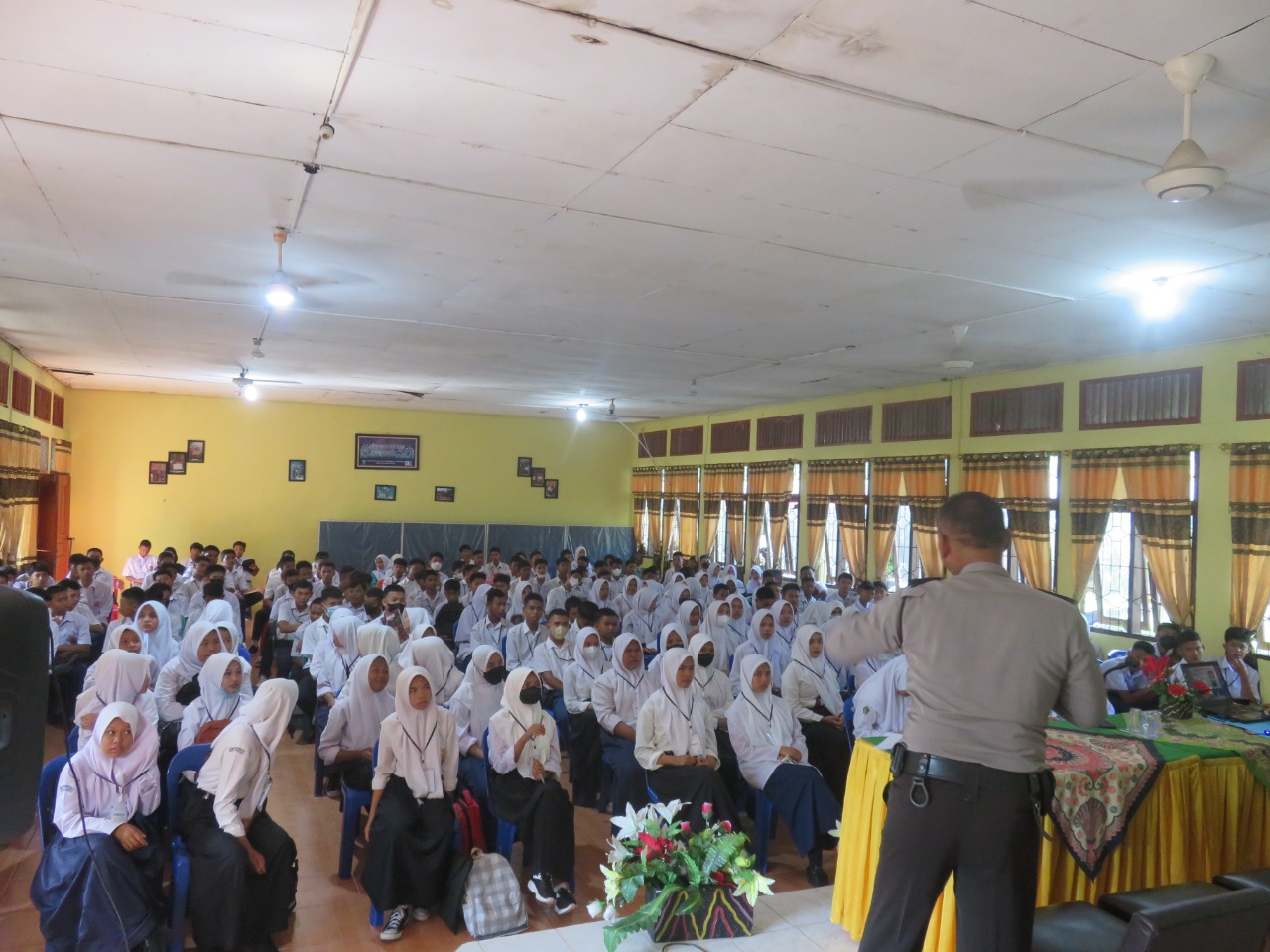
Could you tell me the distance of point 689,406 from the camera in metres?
12.8

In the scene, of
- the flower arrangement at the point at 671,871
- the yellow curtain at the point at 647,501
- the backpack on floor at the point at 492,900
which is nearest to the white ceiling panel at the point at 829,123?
the flower arrangement at the point at 671,871

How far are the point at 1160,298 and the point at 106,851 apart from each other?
5.97 m

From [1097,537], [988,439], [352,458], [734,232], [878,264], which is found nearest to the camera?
[734,232]

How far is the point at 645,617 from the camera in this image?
9367 millimetres

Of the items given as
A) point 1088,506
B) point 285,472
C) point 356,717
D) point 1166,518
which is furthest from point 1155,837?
point 285,472

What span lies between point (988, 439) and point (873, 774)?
20.0 feet

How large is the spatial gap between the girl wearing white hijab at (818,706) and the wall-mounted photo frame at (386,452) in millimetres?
9918

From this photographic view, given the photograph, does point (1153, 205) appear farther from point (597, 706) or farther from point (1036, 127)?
point (597, 706)

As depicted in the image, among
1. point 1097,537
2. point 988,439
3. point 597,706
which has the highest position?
point 988,439

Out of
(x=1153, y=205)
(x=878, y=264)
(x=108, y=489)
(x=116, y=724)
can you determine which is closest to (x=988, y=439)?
Result: (x=878, y=264)

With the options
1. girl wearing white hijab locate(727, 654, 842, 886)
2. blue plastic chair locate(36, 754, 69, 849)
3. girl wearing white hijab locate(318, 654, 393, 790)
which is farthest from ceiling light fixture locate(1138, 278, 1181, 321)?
blue plastic chair locate(36, 754, 69, 849)

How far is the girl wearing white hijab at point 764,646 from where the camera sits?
678 centimetres

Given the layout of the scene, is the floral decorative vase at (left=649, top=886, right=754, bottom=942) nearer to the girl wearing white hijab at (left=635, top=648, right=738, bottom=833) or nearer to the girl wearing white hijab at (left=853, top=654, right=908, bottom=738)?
the girl wearing white hijab at (left=635, top=648, right=738, bottom=833)

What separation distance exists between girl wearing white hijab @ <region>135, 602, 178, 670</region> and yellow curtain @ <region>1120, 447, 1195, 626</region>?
7752 millimetres
